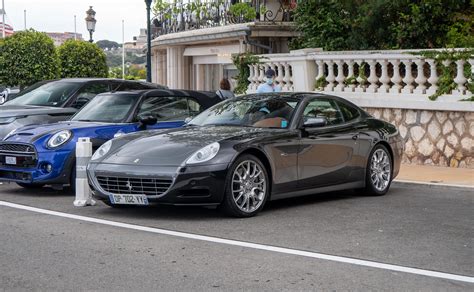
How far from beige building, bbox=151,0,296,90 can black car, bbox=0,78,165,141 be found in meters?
7.10

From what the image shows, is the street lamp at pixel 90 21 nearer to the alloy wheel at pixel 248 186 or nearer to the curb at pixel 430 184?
the curb at pixel 430 184

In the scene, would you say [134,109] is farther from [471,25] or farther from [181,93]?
[471,25]

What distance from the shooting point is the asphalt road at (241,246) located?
6449 mm

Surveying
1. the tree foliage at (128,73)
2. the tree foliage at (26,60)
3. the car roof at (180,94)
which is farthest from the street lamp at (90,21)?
the car roof at (180,94)

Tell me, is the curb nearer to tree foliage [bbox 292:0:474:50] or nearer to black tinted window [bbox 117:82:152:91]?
tree foliage [bbox 292:0:474:50]

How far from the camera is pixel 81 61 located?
95.9 ft

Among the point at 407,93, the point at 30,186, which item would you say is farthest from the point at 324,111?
the point at 407,93

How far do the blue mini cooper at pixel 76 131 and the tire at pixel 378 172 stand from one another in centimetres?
310

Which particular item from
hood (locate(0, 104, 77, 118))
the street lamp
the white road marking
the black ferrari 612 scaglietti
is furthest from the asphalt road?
the street lamp

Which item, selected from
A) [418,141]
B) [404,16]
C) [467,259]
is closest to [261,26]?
[404,16]

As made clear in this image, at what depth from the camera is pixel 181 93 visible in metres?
13.5

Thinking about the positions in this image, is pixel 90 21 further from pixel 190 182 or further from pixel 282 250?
pixel 282 250

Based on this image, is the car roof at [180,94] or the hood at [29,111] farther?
the hood at [29,111]

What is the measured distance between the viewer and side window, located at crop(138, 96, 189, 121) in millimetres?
12802
